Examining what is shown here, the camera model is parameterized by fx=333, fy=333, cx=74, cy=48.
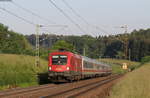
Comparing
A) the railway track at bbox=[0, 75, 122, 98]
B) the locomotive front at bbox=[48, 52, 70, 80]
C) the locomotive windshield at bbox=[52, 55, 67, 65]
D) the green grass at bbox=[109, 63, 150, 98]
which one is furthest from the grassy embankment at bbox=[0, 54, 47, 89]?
the green grass at bbox=[109, 63, 150, 98]

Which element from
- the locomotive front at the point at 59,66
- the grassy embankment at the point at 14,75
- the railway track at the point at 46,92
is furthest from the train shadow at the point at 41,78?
the railway track at the point at 46,92

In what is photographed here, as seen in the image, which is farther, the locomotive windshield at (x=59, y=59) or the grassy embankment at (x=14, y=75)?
the locomotive windshield at (x=59, y=59)

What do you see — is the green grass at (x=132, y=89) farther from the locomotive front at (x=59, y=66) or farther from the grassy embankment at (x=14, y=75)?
the grassy embankment at (x=14, y=75)

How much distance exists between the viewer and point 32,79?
3416cm

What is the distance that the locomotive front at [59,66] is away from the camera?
1270 inches

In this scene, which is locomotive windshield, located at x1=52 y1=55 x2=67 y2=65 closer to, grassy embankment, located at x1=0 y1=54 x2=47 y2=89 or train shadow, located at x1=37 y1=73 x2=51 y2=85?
grassy embankment, located at x1=0 y1=54 x2=47 y2=89

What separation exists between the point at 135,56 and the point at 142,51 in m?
4.00

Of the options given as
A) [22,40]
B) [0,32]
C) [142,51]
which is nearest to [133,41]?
[142,51]

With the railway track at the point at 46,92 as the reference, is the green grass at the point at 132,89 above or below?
above

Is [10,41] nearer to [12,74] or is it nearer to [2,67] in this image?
[2,67]

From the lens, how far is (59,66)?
107 ft

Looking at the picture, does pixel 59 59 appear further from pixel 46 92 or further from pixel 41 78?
pixel 46 92

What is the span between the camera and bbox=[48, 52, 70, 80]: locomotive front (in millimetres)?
32250

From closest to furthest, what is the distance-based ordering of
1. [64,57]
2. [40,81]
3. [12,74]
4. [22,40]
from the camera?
1. [12,74]
2. [64,57]
3. [40,81]
4. [22,40]
